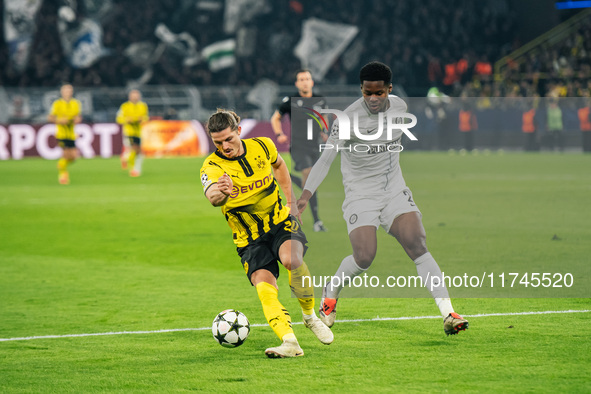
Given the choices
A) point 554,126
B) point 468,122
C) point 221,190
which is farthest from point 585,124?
point 221,190

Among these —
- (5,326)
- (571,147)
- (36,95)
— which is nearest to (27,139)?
(36,95)

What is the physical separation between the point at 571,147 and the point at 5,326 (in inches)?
960

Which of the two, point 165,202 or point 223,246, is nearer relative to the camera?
point 223,246

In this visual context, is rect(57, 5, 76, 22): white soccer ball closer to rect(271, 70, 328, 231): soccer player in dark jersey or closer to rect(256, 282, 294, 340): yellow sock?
rect(271, 70, 328, 231): soccer player in dark jersey

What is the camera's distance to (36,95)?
28828 millimetres

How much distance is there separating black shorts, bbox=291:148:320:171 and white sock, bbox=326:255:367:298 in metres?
4.94

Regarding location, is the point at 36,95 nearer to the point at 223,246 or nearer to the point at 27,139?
the point at 27,139

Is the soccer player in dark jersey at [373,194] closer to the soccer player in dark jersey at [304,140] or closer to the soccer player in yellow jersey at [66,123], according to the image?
the soccer player in dark jersey at [304,140]

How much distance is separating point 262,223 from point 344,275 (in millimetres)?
843

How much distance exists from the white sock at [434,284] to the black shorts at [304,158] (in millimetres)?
5278

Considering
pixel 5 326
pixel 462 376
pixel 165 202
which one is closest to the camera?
pixel 462 376

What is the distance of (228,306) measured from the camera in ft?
24.7

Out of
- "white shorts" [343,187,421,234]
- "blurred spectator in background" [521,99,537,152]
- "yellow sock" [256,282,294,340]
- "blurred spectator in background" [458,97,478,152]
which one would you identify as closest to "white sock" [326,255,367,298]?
"white shorts" [343,187,421,234]

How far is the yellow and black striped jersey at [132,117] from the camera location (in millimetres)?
23234
